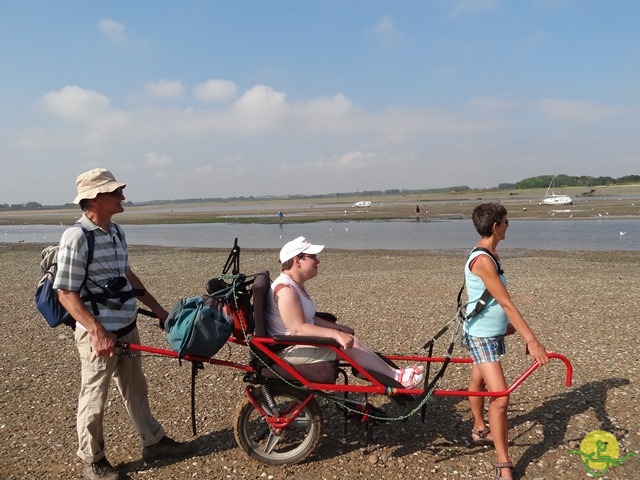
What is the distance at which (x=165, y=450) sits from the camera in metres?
4.06

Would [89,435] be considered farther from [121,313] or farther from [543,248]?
[543,248]

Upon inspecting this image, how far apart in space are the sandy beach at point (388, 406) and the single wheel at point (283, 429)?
0.12 metres

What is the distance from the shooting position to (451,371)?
594 centimetres

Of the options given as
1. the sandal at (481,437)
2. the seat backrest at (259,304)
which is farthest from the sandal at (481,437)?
the seat backrest at (259,304)

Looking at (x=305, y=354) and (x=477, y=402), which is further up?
(x=305, y=354)

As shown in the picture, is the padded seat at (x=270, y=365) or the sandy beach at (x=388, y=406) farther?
the sandy beach at (x=388, y=406)

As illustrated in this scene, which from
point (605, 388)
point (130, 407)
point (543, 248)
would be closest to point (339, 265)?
point (543, 248)

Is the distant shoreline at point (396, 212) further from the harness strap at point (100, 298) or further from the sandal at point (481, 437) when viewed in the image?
the harness strap at point (100, 298)

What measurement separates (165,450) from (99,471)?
1.83ft

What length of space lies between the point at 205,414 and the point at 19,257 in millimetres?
23504

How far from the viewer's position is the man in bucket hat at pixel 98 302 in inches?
129

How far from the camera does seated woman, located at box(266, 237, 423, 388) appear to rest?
141 inches

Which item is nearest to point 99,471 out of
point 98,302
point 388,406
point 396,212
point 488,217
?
point 98,302

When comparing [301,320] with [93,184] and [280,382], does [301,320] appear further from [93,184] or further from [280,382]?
[93,184]
